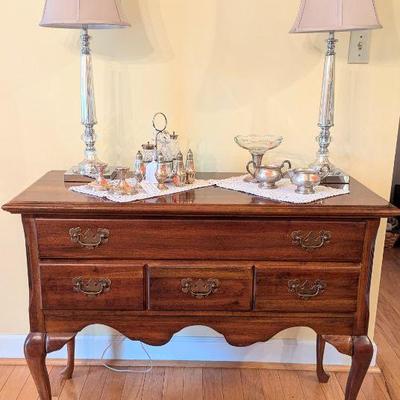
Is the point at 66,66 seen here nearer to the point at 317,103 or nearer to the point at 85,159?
the point at 85,159

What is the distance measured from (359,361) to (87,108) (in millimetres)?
1135

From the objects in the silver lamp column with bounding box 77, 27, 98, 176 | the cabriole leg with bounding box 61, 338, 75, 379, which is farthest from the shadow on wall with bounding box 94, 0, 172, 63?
the cabriole leg with bounding box 61, 338, 75, 379

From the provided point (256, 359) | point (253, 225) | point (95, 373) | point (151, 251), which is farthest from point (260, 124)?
point (95, 373)

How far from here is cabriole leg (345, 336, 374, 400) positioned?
1.29 m

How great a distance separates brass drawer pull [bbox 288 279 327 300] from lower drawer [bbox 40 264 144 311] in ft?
1.38

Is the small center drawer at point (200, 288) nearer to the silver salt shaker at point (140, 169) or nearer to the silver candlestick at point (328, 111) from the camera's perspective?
the silver salt shaker at point (140, 169)

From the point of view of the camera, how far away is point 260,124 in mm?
1659

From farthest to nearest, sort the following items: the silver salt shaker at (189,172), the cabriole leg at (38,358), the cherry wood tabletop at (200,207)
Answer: the silver salt shaker at (189,172)
the cabriole leg at (38,358)
the cherry wood tabletop at (200,207)

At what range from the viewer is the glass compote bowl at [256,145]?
1460 millimetres

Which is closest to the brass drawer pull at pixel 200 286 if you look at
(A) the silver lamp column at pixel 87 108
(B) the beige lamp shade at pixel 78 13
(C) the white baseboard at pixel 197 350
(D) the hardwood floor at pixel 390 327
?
(A) the silver lamp column at pixel 87 108

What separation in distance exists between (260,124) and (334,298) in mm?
690

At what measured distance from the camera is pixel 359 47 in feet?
5.16

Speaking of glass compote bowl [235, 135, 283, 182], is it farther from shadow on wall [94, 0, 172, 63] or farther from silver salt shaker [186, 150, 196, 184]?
shadow on wall [94, 0, 172, 63]

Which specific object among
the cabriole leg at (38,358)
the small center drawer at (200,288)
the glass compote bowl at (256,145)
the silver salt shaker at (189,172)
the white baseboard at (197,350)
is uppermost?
the glass compote bowl at (256,145)
